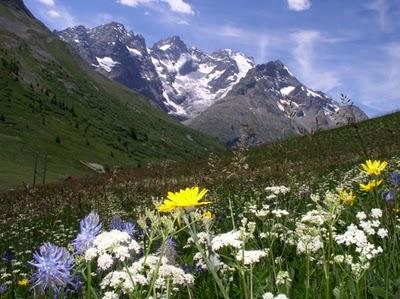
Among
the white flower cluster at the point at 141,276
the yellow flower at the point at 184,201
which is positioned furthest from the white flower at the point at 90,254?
the yellow flower at the point at 184,201

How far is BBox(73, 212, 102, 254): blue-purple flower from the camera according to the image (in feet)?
8.73

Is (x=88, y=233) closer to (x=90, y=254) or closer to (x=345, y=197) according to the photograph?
(x=90, y=254)

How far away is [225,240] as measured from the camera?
3.24 metres

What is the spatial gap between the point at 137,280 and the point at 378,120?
44661mm

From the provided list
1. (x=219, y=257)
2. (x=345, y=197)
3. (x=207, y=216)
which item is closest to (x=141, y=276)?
(x=207, y=216)

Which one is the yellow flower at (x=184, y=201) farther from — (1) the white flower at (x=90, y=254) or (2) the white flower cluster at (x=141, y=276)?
(1) the white flower at (x=90, y=254)

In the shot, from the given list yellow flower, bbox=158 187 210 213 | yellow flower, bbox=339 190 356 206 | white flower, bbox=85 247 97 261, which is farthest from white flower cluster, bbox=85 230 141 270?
yellow flower, bbox=339 190 356 206

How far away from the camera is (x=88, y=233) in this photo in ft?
8.93

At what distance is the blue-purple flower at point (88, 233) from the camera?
2.66 meters

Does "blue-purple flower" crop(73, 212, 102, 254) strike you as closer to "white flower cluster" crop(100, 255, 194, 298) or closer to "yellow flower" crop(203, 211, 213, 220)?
"white flower cluster" crop(100, 255, 194, 298)

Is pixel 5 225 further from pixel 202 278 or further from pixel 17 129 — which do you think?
pixel 17 129

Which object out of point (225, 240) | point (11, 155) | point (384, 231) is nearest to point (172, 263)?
point (225, 240)

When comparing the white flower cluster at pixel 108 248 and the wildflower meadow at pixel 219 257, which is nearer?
the wildflower meadow at pixel 219 257

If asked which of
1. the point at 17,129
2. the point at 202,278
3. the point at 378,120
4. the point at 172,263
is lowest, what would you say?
the point at 202,278
